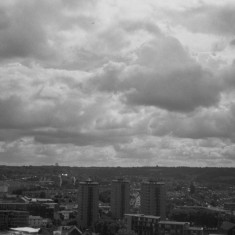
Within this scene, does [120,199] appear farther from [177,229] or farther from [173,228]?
[177,229]

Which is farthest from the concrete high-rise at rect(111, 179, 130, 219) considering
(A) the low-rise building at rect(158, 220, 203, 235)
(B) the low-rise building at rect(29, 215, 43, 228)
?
(A) the low-rise building at rect(158, 220, 203, 235)

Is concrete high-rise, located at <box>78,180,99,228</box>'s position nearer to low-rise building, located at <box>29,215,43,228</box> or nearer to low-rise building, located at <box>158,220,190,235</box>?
low-rise building, located at <box>29,215,43,228</box>

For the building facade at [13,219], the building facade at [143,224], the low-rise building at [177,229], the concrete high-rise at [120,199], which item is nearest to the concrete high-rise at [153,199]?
the concrete high-rise at [120,199]

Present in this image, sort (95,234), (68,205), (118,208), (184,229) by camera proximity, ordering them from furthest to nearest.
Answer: (68,205) < (118,208) < (95,234) < (184,229)

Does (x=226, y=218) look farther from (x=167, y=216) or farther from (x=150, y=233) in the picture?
(x=150, y=233)

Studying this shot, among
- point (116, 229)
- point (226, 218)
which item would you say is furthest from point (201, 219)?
point (116, 229)

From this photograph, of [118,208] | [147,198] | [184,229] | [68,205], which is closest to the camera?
[184,229]
